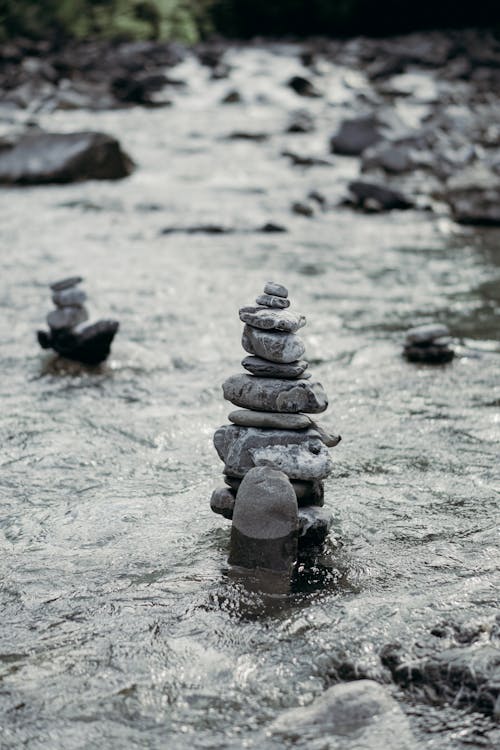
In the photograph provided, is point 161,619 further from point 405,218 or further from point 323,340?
point 405,218

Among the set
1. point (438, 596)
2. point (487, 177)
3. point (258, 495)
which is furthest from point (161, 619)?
point (487, 177)

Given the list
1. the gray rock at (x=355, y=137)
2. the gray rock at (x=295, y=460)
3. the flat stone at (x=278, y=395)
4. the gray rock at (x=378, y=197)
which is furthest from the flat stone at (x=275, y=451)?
the gray rock at (x=355, y=137)

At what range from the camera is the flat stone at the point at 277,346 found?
453cm

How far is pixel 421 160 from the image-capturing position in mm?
15023

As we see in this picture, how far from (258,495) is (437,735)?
1.26 m

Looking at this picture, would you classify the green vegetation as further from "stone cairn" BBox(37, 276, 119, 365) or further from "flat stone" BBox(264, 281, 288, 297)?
"flat stone" BBox(264, 281, 288, 297)

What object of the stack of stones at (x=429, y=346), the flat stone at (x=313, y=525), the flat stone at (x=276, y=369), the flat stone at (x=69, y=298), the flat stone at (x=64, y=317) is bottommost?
the stack of stones at (x=429, y=346)

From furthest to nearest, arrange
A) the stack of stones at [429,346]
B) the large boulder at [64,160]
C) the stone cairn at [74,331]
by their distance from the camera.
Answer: the large boulder at [64,160], the stack of stones at [429,346], the stone cairn at [74,331]

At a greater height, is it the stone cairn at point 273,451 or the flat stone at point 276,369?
the flat stone at point 276,369

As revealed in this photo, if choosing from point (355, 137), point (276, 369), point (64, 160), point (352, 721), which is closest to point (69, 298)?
point (276, 369)

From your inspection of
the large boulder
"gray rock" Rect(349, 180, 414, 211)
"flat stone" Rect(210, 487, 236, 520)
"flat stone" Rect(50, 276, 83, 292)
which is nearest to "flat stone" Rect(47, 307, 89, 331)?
"flat stone" Rect(50, 276, 83, 292)

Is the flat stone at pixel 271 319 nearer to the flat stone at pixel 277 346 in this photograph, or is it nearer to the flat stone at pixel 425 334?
the flat stone at pixel 277 346

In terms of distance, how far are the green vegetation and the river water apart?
22868mm

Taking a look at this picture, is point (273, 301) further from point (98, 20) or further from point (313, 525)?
point (98, 20)
